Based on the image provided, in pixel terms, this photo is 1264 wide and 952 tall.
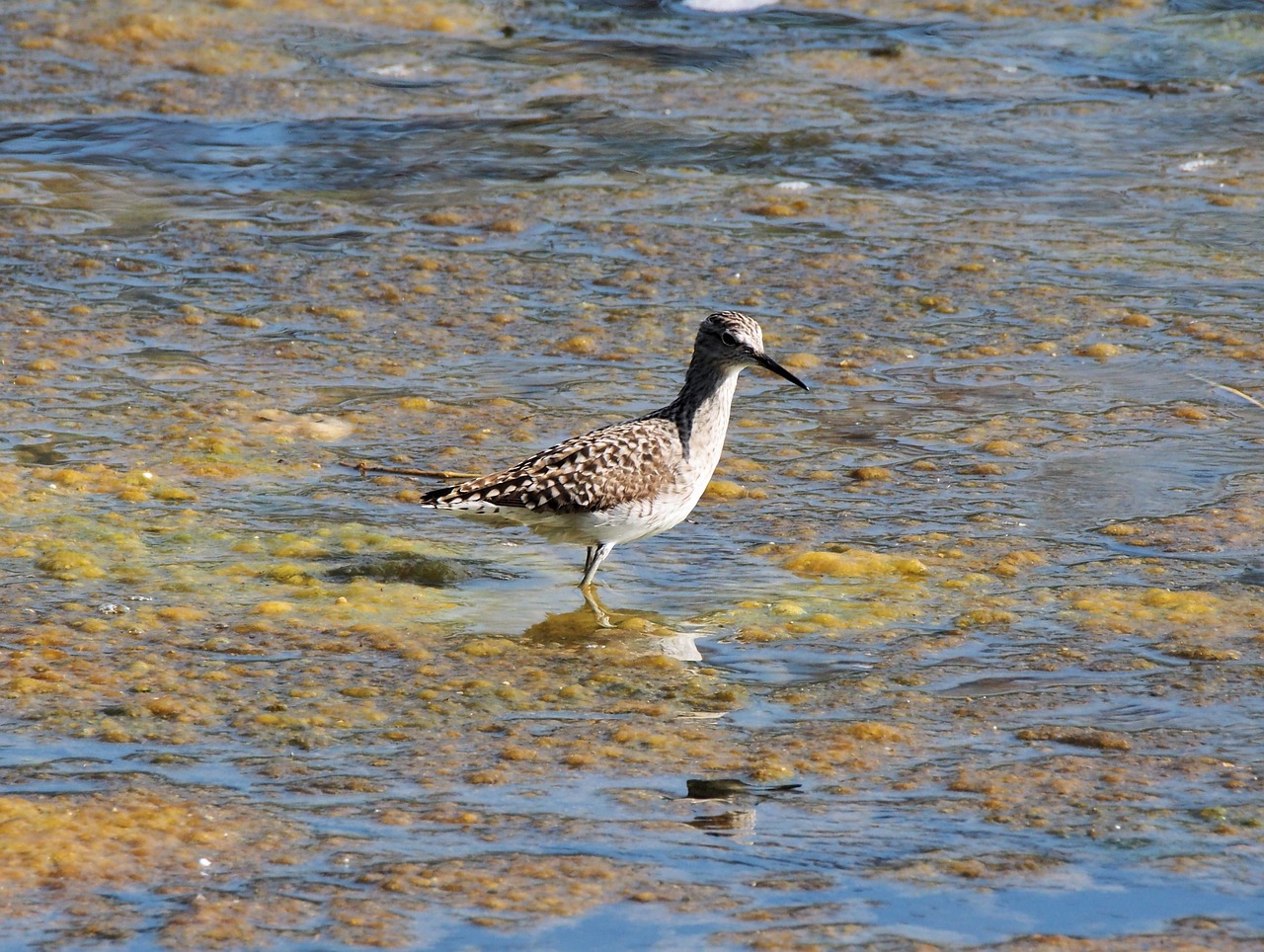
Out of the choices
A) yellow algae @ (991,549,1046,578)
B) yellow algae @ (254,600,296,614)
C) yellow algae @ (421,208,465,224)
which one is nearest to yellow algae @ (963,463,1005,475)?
yellow algae @ (991,549,1046,578)

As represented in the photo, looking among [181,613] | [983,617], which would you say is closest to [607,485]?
[983,617]

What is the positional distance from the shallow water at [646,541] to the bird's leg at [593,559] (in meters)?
0.15

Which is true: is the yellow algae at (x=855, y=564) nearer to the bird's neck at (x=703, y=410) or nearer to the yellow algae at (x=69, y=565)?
the bird's neck at (x=703, y=410)

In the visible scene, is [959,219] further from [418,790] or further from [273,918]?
[273,918]

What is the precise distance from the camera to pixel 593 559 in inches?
251

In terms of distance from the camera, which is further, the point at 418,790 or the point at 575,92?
the point at 575,92

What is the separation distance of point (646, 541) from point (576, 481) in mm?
912

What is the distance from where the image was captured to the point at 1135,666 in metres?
5.67

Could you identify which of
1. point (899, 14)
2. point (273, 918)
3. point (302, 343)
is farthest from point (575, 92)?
point (273, 918)

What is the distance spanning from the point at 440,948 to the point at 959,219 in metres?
6.79

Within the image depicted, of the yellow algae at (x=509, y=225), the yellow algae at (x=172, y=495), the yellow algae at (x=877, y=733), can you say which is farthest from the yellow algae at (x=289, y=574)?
the yellow algae at (x=509, y=225)

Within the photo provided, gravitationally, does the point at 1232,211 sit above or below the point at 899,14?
below

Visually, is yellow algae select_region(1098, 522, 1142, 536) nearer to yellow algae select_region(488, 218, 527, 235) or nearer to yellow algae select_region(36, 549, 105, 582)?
yellow algae select_region(36, 549, 105, 582)

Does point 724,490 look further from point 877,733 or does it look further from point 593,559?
point 877,733
